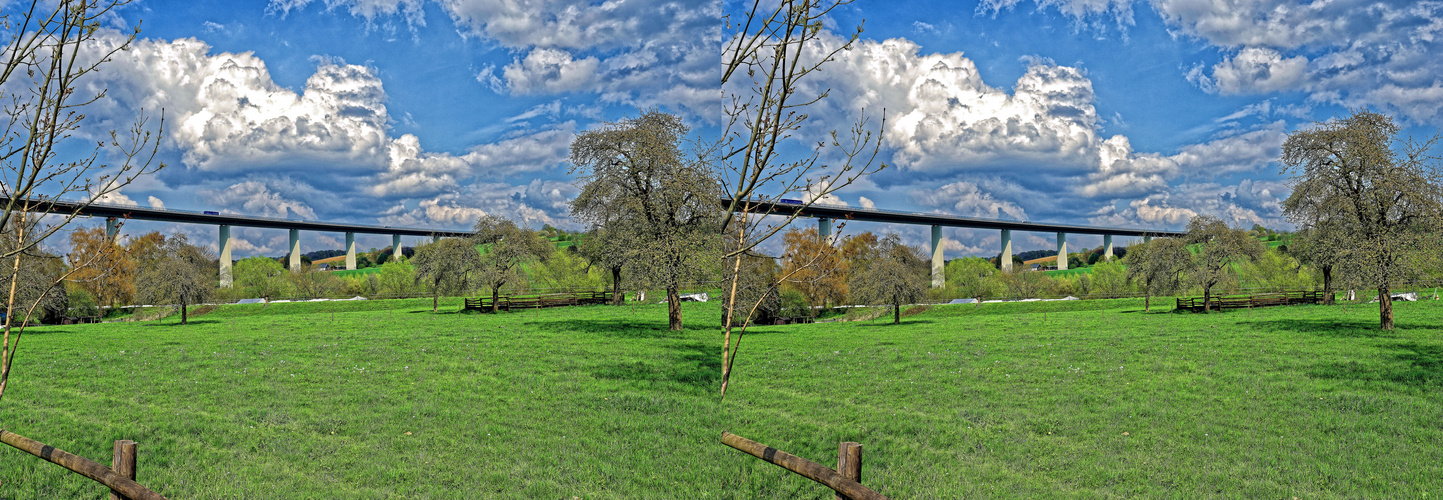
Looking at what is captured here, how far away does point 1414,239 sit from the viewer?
1989cm

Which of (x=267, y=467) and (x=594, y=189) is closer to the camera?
(x=267, y=467)

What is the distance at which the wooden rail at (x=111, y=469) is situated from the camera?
4465 mm

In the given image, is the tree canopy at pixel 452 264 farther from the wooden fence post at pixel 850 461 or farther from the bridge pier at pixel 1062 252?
the bridge pier at pixel 1062 252

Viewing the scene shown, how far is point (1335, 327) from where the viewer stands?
24.1 metres

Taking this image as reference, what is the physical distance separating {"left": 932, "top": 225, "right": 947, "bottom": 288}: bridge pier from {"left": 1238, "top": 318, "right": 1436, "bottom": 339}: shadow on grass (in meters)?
41.5

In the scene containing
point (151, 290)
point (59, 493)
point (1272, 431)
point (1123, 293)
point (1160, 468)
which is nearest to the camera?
point (59, 493)

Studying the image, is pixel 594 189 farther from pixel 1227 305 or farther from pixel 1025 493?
pixel 1227 305

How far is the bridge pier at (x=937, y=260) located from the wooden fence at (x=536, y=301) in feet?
116

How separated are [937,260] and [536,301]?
43.4m

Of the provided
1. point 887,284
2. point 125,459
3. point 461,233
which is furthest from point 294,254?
point 125,459

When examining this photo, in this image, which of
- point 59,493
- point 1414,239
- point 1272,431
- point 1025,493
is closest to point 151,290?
point 59,493

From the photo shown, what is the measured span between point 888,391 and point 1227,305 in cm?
3987

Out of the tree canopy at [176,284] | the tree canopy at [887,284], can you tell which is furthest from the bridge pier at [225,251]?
the tree canopy at [887,284]

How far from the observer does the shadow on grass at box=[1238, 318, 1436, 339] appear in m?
21.8
